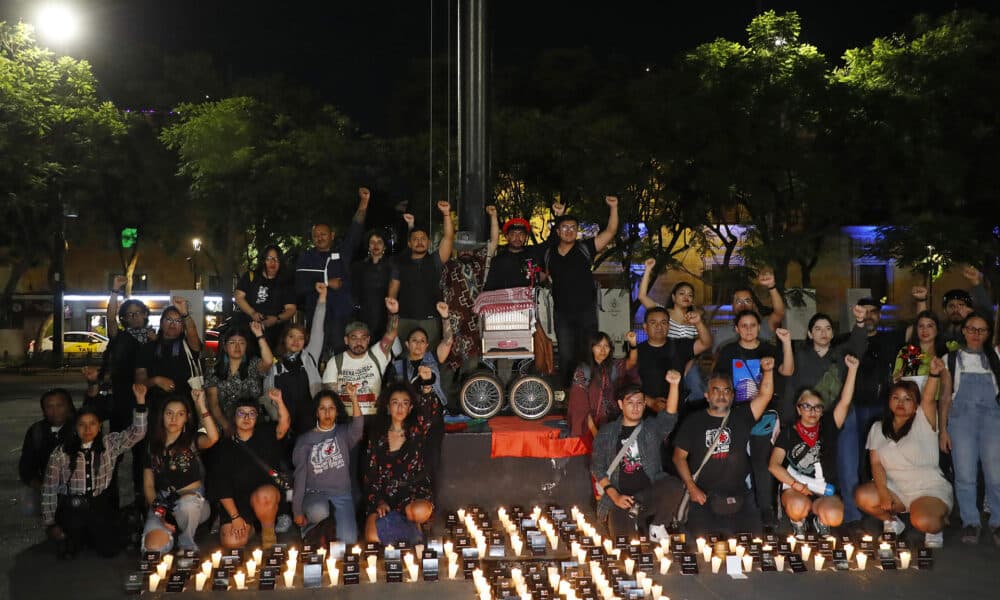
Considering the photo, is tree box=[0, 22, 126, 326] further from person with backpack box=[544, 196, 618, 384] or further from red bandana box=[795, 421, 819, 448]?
red bandana box=[795, 421, 819, 448]

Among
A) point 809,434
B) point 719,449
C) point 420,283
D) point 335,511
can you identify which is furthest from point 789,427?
point 335,511

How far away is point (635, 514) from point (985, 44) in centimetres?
1785

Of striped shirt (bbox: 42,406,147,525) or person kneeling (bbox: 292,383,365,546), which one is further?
person kneeling (bbox: 292,383,365,546)

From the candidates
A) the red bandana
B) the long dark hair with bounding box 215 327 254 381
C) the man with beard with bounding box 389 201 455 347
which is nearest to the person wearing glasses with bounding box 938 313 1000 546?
the red bandana

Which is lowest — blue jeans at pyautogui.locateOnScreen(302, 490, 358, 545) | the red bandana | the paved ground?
the paved ground

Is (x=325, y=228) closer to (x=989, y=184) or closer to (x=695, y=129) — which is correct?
(x=695, y=129)

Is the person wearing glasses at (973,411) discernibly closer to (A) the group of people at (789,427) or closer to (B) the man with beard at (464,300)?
(A) the group of people at (789,427)

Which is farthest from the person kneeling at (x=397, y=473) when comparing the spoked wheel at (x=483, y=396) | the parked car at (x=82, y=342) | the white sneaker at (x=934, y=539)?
the parked car at (x=82, y=342)

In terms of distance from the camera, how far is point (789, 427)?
853cm

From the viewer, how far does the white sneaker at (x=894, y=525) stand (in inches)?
324

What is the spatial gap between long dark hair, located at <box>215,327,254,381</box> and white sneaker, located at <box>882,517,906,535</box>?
5.64 metres

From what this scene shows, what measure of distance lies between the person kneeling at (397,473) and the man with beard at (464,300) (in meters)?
1.57

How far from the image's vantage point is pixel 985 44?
21.5 m

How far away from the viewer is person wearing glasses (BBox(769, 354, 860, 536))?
8.22 meters
